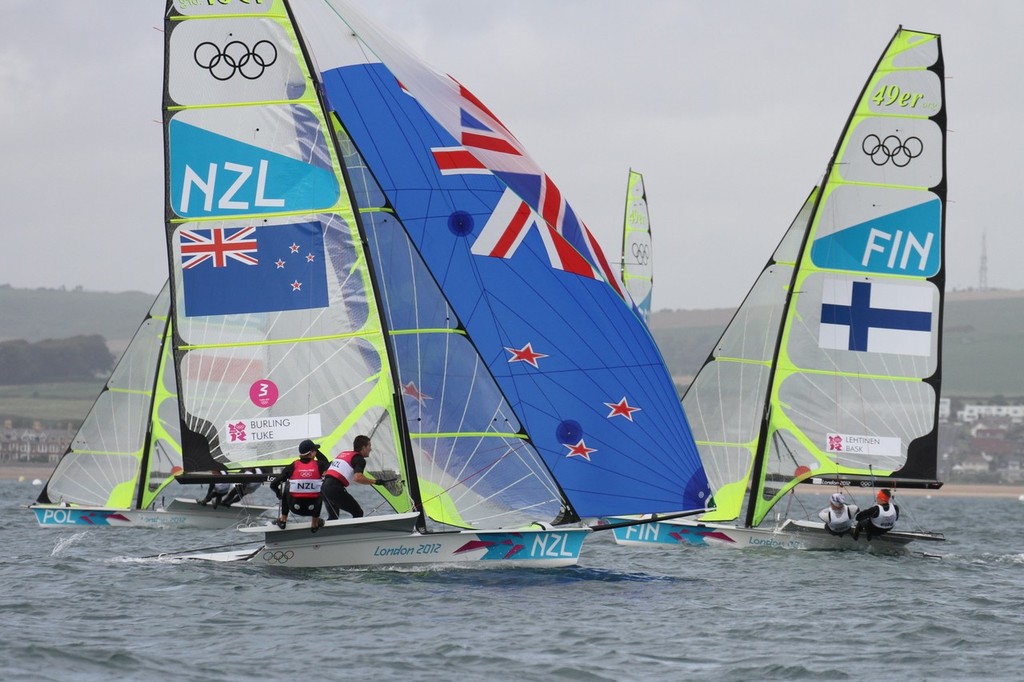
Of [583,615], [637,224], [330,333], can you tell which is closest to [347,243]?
[330,333]

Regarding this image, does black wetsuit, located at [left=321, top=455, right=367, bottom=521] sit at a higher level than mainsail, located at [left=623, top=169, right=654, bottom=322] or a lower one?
lower

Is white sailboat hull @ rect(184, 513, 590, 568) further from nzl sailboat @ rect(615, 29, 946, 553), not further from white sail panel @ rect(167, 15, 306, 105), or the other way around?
nzl sailboat @ rect(615, 29, 946, 553)

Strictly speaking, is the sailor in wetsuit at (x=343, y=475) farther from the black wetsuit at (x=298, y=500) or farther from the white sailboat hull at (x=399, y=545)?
the white sailboat hull at (x=399, y=545)

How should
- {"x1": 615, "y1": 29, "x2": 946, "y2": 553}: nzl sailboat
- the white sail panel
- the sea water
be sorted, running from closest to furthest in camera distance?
the sea water, the white sail panel, {"x1": 615, "y1": 29, "x2": 946, "y2": 553}: nzl sailboat

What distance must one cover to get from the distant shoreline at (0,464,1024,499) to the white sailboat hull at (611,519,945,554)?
62520mm

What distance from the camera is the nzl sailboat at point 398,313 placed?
15297 millimetres

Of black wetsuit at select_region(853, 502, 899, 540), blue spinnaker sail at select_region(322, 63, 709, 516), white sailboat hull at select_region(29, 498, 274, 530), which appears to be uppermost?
blue spinnaker sail at select_region(322, 63, 709, 516)

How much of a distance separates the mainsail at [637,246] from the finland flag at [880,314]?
10.3 metres

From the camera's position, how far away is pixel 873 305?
2105cm

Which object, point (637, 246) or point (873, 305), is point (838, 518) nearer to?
point (873, 305)

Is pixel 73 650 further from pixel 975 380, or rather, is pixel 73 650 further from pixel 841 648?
pixel 975 380

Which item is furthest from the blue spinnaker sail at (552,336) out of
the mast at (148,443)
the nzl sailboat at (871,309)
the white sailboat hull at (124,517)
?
the mast at (148,443)

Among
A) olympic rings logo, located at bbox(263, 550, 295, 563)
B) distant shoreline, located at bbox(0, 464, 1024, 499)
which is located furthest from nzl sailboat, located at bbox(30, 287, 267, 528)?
distant shoreline, located at bbox(0, 464, 1024, 499)

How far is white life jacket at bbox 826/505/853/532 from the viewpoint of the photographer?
63.7 ft
